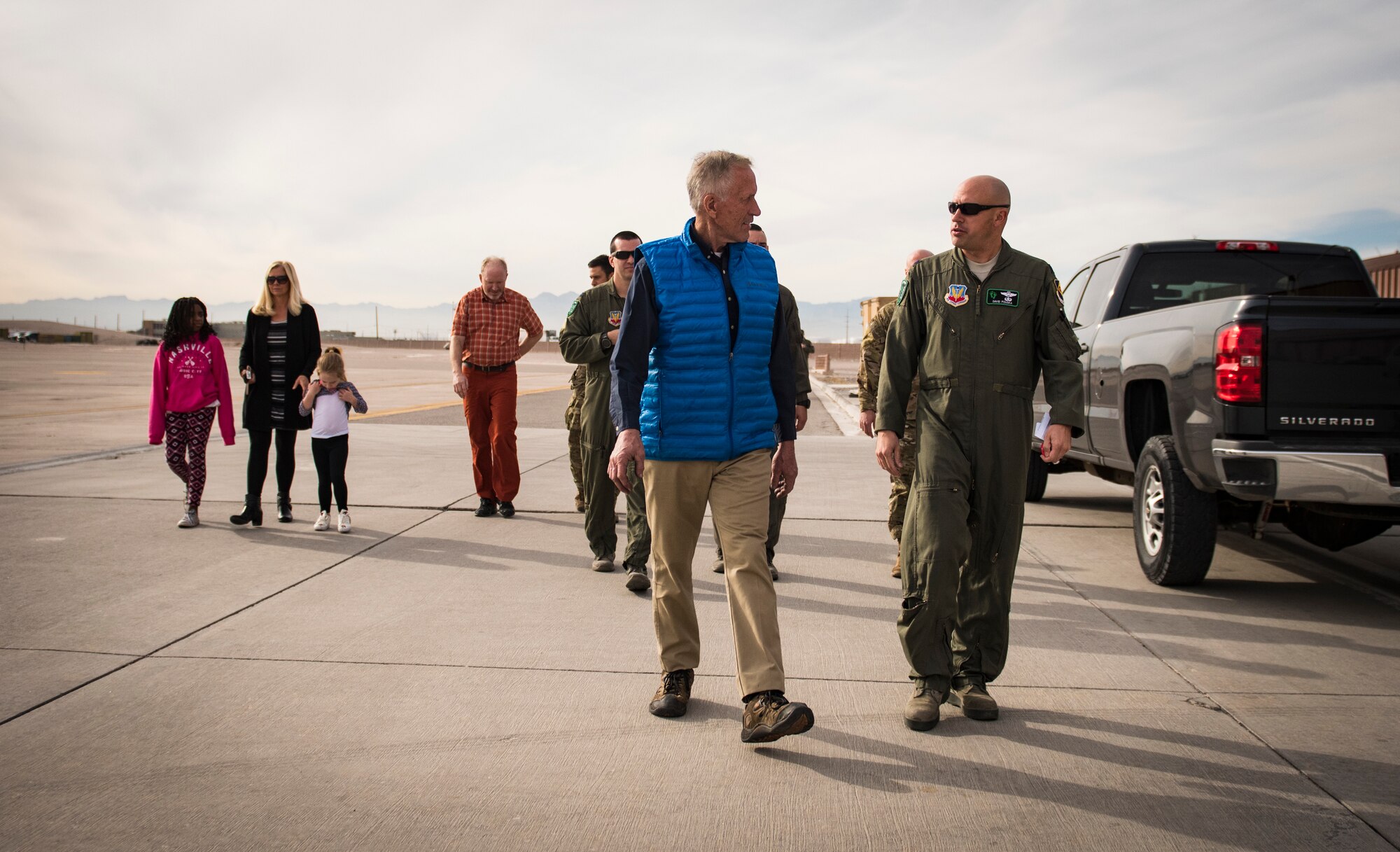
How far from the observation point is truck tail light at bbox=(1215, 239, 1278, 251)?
6.71 metres

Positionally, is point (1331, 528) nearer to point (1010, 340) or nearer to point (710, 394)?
point (1010, 340)

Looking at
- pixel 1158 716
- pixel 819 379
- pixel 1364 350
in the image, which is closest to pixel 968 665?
pixel 1158 716

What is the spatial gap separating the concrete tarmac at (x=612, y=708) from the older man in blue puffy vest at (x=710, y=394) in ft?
1.85

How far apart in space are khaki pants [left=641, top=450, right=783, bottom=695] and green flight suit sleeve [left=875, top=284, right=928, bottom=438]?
0.55 metres

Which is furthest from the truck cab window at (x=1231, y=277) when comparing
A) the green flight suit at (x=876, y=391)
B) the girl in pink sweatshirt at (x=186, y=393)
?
the girl in pink sweatshirt at (x=186, y=393)

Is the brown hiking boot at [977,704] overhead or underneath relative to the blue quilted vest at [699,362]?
underneath

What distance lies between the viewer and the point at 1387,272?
13969 millimetres

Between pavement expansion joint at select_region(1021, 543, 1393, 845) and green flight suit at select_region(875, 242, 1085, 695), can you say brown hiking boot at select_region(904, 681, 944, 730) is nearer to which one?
green flight suit at select_region(875, 242, 1085, 695)

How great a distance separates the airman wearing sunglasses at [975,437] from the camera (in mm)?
3721

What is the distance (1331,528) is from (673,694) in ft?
14.5

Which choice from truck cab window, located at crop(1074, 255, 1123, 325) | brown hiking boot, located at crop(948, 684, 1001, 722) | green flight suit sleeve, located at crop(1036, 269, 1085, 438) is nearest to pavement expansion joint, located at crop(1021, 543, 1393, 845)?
brown hiking boot, located at crop(948, 684, 1001, 722)

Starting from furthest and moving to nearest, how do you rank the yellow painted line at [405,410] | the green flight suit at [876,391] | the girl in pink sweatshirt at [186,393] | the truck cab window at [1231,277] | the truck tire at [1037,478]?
the yellow painted line at [405,410] → the truck tire at [1037,478] → the girl in pink sweatshirt at [186,393] → the truck cab window at [1231,277] → the green flight suit at [876,391]

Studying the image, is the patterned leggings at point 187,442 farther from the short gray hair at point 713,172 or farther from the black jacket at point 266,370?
the short gray hair at point 713,172

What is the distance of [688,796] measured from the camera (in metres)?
3.08
